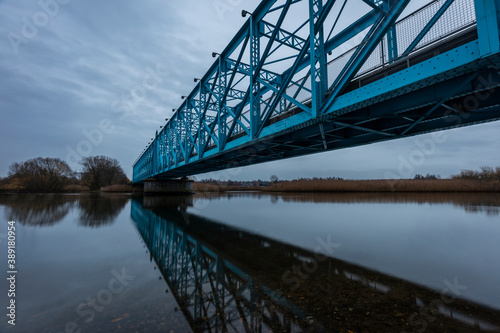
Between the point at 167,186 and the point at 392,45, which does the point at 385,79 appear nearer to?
the point at 392,45

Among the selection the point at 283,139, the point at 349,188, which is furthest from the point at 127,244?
the point at 349,188

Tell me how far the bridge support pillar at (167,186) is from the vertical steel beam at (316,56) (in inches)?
1706

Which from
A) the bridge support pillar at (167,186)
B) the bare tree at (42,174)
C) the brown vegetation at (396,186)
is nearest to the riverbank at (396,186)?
the brown vegetation at (396,186)

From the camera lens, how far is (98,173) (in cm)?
7531

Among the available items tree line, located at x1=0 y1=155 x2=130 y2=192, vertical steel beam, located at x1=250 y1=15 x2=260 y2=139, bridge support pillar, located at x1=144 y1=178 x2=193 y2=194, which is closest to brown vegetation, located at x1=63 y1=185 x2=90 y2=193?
tree line, located at x1=0 y1=155 x2=130 y2=192

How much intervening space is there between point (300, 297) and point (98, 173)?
87348 millimetres

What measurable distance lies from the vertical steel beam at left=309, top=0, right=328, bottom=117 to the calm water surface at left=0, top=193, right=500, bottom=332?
5498 millimetres

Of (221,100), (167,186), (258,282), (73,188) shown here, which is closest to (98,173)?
(73,188)

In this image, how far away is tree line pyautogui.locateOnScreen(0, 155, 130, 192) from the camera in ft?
189

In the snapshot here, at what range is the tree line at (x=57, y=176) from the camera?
57.7 metres

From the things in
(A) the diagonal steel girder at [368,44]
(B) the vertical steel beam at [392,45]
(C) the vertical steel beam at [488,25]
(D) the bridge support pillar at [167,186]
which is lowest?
(D) the bridge support pillar at [167,186]

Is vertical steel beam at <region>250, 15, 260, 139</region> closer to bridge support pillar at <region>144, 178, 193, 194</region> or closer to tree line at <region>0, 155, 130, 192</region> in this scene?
bridge support pillar at <region>144, 178, 193, 194</region>

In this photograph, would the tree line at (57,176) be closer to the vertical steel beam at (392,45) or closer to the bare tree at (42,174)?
the bare tree at (42,174)

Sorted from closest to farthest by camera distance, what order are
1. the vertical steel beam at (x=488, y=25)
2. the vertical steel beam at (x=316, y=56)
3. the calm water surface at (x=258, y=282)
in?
the calm water surface at (x=258, y=282) < the vertical steel beam at (x=488, y=25) < the vertical steel beam at (x=316, y=56)
